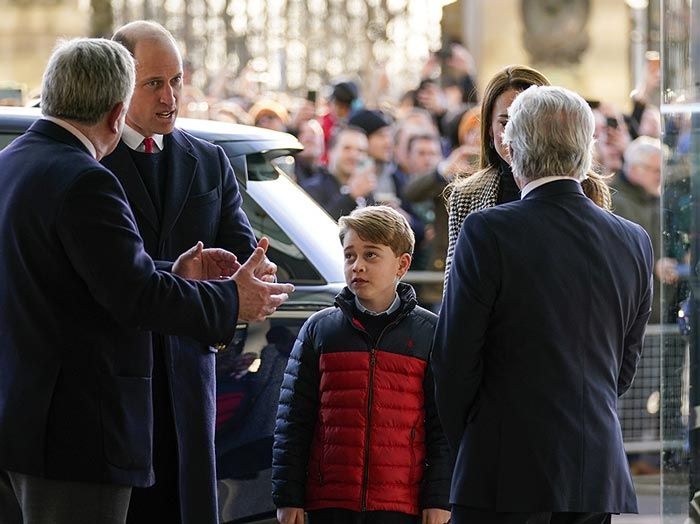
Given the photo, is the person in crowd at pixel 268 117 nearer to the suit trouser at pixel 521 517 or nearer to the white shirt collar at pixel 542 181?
the white shirt collar at pixel 542 181

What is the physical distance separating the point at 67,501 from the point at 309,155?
8.42m

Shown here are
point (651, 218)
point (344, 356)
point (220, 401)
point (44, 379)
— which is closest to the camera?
point (44, 379)

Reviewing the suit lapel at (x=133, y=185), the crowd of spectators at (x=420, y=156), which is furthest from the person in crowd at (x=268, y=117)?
the suit lapel at (x=133, y=185)

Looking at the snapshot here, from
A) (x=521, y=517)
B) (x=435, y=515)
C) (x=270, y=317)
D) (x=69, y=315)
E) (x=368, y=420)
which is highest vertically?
(x=69, y=315)

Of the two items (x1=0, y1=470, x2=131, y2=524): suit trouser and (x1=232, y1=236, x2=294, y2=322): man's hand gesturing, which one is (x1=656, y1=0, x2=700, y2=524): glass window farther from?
(x1=0, y1=470, x2=131, y2=524): suit trouser

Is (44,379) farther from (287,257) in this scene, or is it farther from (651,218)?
(651,218)

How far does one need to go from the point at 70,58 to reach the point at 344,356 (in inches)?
54.9

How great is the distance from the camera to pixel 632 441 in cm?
955

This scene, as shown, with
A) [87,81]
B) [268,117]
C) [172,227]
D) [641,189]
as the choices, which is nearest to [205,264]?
[172,227]

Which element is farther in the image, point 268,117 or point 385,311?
point 268,117

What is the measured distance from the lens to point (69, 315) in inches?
171

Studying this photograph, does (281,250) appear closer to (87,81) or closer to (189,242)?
(189,242)

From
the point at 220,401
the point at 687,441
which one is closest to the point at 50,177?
the point at 220,401

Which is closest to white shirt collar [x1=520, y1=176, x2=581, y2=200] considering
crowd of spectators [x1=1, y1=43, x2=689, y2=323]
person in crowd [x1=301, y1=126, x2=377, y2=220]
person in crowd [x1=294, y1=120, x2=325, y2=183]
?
crowd of spectators [x1=1, y1=43, x2=689, y2=323]
